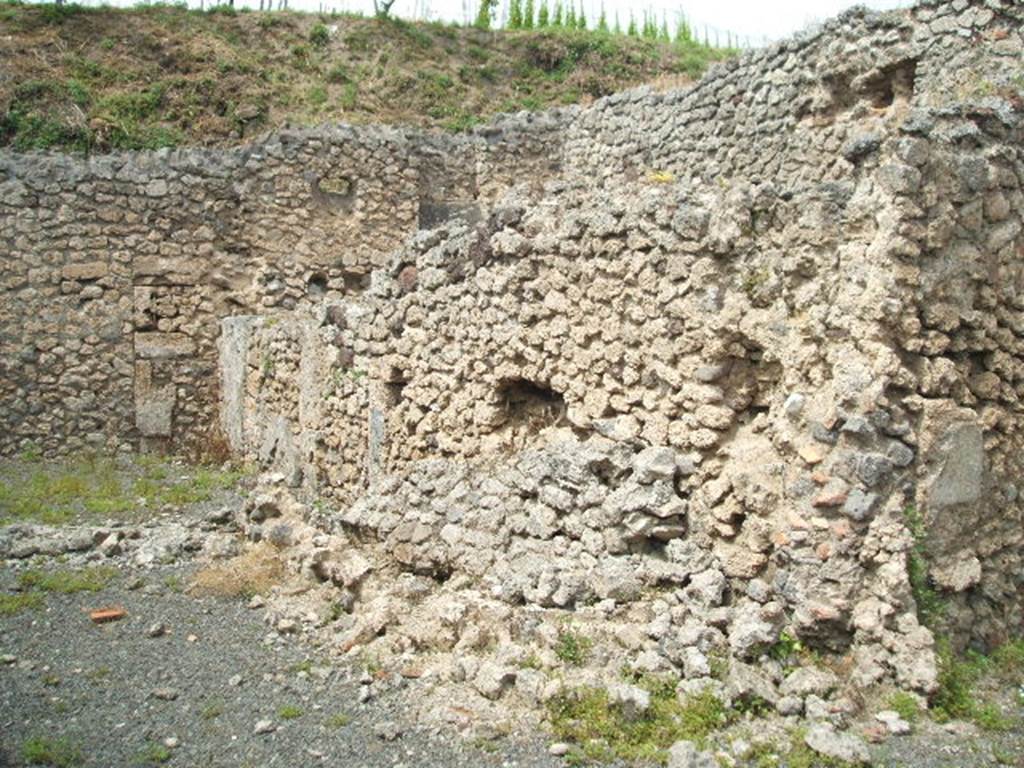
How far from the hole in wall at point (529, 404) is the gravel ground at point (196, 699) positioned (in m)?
2.33

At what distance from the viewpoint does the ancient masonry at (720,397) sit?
197 inches

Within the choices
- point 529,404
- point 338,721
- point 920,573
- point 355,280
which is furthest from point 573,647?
point 355,280

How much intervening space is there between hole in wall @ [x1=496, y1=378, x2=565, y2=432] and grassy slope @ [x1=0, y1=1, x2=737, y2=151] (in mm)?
11168

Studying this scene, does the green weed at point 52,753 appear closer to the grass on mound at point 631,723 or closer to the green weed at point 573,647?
the grass on mound at point 631,723

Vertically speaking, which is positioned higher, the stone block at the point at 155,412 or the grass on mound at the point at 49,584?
the stone block at the point at 155,412

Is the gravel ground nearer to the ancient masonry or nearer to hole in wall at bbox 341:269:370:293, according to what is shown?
the ancient masonry

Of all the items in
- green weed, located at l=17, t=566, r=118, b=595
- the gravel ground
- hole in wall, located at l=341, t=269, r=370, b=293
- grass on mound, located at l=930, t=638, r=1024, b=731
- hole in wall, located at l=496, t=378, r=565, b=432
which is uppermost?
hole in wall, located at l=341, t=269, r=370, b=293

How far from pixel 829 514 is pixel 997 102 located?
2.55m

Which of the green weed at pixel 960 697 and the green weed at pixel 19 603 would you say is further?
the green weed at pixel 19 603

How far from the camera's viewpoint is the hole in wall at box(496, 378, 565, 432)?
7203 mm

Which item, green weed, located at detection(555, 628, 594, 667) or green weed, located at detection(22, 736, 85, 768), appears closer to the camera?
green weed, located at detection(22, 736, 85, 768)

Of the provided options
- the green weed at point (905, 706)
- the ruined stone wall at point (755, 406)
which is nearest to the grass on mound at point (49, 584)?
the ruined stone wall at point (755, 406)

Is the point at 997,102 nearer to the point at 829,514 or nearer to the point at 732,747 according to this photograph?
the point at 829,514

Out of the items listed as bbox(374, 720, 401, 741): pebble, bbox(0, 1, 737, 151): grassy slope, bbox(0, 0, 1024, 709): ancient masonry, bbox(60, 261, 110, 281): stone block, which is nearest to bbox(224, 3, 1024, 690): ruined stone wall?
bbox(0, 0, 1024, 709): ancient masonry
